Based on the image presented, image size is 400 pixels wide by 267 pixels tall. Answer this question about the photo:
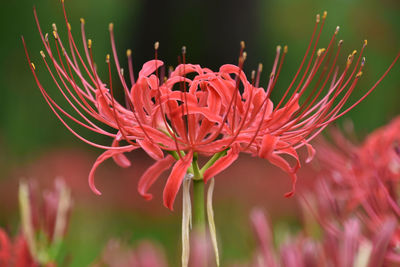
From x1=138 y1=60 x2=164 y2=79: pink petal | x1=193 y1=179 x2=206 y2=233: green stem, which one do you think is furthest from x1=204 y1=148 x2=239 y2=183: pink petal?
x1=138 y1=60 x2=164 y2=79: pink petal

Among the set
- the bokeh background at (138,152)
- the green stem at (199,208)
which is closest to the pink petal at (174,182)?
the green stem at (199,208)

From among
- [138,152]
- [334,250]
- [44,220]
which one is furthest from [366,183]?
[138,152]

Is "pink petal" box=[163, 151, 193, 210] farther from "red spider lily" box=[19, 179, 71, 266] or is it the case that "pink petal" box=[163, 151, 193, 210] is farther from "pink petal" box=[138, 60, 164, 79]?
"red spider lily" box=[19, 179, 71, 266]

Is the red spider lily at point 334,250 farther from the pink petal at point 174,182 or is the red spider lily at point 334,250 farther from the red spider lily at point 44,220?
the red spider lily at point 44,220

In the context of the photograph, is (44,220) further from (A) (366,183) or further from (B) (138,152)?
(B) (138,152)

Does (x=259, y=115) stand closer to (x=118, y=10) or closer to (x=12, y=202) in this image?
(x=12, y=202)

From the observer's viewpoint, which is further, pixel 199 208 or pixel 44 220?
pixel 44 220
